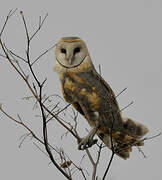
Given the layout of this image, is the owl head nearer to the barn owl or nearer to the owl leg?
the barn owl

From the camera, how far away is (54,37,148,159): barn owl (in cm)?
149

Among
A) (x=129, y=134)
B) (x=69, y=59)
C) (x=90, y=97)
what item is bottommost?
(x=129, y=134)

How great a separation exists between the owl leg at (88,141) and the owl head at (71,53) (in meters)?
0.31

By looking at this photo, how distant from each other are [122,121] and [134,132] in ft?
0.25

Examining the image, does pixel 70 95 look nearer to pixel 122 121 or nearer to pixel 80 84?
pixel 80 84

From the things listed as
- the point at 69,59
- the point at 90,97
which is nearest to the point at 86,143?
the point at 90,97

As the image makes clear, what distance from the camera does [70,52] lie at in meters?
1.44

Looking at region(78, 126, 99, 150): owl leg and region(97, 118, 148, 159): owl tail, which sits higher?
region(78, 126, 99, 150): owl leg

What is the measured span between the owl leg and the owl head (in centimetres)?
31

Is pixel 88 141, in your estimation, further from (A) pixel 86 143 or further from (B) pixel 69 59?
(B) pixel 69 59

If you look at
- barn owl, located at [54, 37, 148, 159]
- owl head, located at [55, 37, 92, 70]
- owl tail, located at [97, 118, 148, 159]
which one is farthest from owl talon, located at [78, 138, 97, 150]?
owl head, located at [55, 37, 92, 70]

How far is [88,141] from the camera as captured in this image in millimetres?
1471

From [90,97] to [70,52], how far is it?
225 millimetres

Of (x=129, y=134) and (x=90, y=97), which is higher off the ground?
(x=90, y=97)
